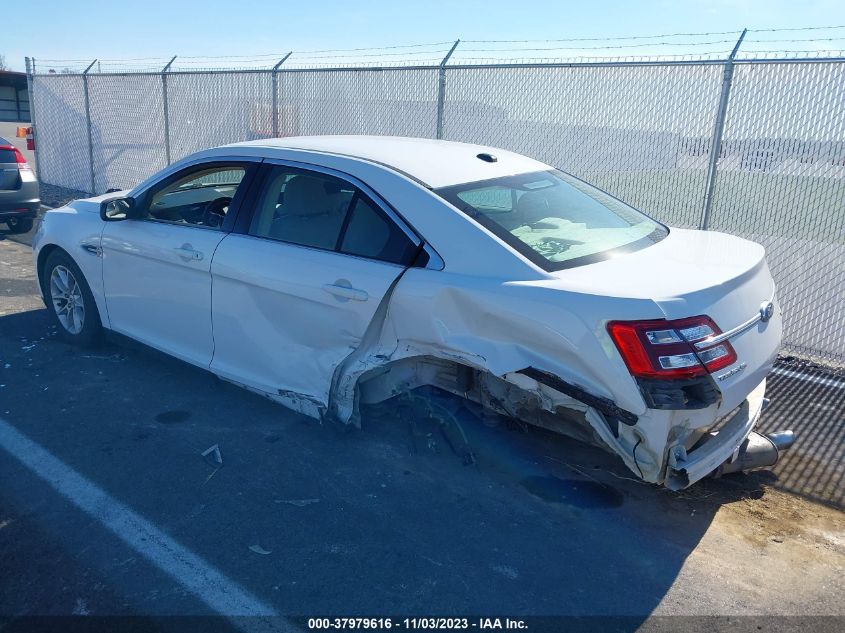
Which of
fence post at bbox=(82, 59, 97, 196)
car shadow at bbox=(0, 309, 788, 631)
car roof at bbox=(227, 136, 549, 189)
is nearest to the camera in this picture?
car shadow at bbox=(0, 309, 788, 631)

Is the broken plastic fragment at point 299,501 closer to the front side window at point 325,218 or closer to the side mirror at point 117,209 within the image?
the front side window at point 325,218

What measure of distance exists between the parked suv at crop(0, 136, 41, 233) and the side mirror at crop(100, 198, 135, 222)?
5.91 m

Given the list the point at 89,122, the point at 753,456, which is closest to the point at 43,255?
the point at 753,456

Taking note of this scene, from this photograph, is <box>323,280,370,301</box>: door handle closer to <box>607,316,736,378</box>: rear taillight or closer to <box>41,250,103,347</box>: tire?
<box>607,316,736,378</box>: rear taillight

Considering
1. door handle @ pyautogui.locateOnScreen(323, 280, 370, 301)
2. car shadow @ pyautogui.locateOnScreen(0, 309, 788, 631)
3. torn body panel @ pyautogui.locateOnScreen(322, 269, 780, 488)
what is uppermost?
door handle @ pyautogui.locateOnScreen(323, 280, 370, 301)

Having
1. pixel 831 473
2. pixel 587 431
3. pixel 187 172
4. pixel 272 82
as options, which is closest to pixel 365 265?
pixel 587 431

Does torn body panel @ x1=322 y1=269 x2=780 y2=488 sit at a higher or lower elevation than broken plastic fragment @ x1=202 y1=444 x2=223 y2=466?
higher

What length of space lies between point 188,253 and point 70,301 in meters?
1.75

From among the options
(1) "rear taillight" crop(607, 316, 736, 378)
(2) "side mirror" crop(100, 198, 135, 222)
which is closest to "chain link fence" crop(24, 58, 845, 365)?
(1) "rear taillight" crop(607, 316, 736, 378)

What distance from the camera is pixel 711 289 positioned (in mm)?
3162

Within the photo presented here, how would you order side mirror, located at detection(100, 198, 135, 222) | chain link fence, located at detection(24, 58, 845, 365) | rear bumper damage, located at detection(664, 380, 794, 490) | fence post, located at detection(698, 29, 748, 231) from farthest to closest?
fence post, located at detection(698, 29, 748, 231) → chain link fence, located at detection(24, 58, 845, 365) → side mirror, located at detection(100, 198, 135, 222) → rear bumper damage, located at detection(664, 380, 794, 490)

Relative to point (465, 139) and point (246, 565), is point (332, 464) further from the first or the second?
point (465, 139)

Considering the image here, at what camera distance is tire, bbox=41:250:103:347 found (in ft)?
18.0

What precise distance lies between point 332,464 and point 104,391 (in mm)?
1909
